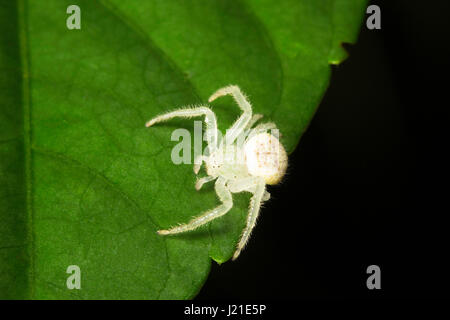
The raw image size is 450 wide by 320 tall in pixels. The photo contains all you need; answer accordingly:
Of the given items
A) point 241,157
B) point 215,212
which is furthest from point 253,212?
point 241,157

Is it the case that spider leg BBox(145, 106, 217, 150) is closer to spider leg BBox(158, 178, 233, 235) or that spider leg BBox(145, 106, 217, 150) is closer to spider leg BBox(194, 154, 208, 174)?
spider leg BBox(194, 154, 208, 174)

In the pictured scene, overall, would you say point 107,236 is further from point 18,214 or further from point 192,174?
point 192,174

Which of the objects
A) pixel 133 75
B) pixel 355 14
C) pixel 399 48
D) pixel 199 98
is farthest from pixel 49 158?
pixel 399 48

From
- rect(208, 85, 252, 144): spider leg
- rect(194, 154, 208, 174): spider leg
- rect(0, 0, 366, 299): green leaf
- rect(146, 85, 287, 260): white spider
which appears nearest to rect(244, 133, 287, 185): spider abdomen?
rect(146, 85, 287, 260): white spider

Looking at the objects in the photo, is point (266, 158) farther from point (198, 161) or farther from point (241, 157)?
point (198, 161)

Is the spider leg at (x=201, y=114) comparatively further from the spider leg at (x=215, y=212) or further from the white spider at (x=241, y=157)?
the spider leg at (x=215, y=212)

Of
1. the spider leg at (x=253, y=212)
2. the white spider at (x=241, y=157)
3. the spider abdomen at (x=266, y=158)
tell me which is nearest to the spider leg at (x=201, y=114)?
the white spider at (x=241, y=157)
